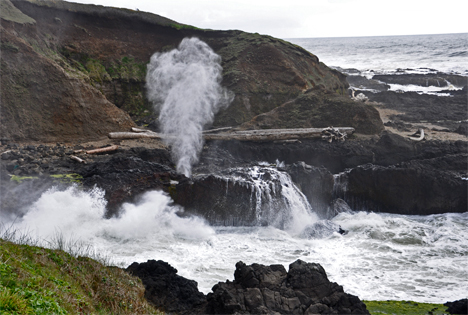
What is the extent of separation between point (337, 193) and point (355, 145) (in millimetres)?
3298

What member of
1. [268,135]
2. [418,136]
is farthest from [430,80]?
[268,135]

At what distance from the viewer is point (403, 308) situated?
23.9 feet

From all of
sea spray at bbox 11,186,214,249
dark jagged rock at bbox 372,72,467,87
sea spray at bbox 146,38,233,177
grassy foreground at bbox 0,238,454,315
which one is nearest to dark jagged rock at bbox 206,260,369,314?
grassy foreground at bbox 0,238,454,315

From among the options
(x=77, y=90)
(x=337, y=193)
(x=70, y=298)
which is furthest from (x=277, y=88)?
(x=70, y=298)

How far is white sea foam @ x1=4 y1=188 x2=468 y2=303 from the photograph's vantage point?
9.14 metres

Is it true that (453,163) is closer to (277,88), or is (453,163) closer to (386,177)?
(386,177)

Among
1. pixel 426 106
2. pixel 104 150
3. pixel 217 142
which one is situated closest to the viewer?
pixel 104 150

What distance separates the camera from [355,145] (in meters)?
16.7

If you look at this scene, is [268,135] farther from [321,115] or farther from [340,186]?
[340,186]

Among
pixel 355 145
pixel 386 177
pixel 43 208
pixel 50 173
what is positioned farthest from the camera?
pixel 355 145

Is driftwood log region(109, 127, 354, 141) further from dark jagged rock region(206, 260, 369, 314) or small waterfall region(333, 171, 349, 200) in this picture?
dark jagged rock region(206, 260, 369, 314)

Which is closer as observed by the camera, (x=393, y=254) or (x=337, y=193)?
(x=393, y=254)

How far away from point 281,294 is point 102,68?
19321 millimetres

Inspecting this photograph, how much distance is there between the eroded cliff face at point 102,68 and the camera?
1582 centimetres
